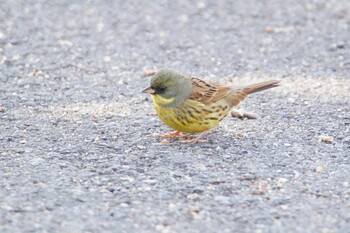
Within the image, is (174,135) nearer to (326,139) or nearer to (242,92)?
(242,92)

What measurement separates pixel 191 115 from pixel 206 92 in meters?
0.32

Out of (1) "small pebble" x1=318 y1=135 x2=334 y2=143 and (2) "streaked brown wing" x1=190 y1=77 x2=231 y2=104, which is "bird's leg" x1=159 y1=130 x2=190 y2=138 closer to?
(2) "streaked brown wing" x1=190 y1=77 x2=231 y2=104

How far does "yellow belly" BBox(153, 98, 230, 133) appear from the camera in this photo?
709 cm

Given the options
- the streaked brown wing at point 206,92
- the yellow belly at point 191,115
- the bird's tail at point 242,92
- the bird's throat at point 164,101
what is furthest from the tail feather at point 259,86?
the bird's throat at point 164,101

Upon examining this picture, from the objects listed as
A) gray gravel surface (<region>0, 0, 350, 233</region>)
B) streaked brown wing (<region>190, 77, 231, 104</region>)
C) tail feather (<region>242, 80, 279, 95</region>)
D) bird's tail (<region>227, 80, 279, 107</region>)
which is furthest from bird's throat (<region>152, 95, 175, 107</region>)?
tail feather (<region>242, 80, 279, 95</region>)

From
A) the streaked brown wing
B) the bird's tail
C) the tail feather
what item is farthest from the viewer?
the tail feather

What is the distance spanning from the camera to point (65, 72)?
955cm

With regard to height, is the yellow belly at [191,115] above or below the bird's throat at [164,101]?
below

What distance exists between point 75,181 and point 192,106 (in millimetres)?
1518

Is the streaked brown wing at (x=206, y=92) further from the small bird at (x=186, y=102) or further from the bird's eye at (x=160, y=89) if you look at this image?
the bird's eye at (x=160, y=89)

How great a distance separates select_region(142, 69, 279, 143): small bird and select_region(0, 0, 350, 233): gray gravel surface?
0.69 feet

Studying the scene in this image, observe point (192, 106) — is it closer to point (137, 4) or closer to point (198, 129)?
point (198, 129)

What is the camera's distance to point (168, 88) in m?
7.17

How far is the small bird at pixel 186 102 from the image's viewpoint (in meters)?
7.11
